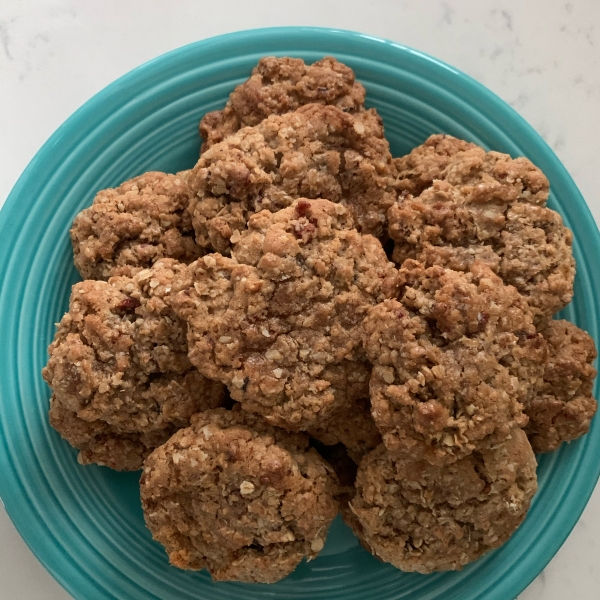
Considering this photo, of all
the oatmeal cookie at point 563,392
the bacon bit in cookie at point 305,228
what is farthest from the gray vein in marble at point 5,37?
the oatmeal cookie at point 563,392

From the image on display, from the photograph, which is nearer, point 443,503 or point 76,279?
point 443,503

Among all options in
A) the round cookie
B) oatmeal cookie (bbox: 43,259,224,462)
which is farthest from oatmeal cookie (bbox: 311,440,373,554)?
the round cookie

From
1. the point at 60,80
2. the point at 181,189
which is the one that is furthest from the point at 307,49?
the point at 60,80

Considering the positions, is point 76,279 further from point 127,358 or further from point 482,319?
point 482,319

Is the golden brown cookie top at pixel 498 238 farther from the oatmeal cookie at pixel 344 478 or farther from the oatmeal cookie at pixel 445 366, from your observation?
the oatmeal cookie at pixel 344 478

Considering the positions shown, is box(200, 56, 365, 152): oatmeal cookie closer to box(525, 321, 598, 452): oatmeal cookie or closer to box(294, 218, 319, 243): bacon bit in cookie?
box(294, 218, 319, 243): bacon bit in cookie

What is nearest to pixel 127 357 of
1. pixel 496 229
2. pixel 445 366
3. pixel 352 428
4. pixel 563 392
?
pixel 352 428
